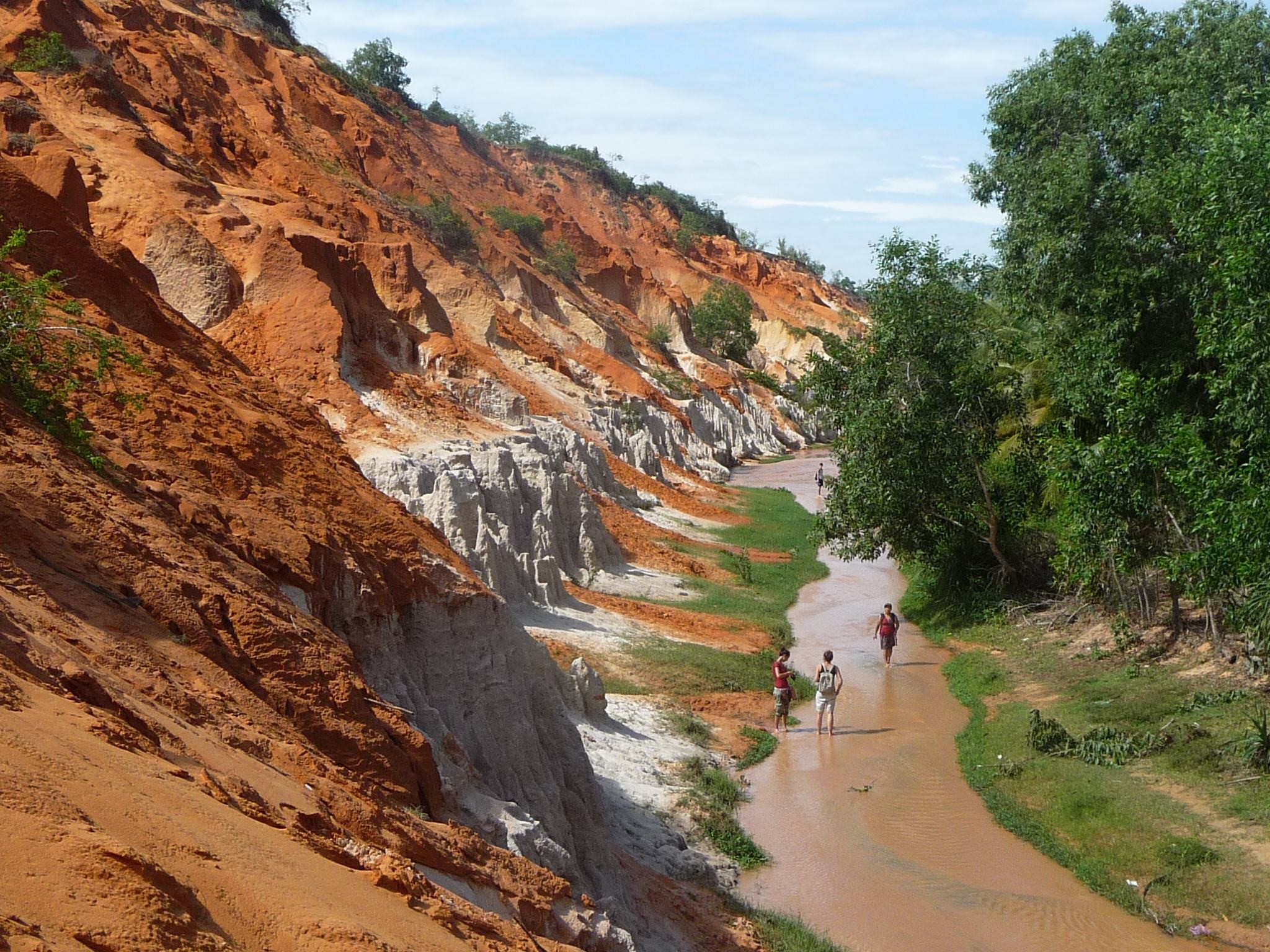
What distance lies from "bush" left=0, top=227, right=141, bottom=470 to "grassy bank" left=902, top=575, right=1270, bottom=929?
11176mm

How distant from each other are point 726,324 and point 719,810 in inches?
2782

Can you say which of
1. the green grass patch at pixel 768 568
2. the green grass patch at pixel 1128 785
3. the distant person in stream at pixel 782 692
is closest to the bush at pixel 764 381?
the green grass patch at pixel 768 568

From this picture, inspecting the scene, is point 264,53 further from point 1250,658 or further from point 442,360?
point 1250,658

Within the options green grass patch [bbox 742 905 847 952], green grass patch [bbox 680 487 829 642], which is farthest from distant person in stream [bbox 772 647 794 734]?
green grass patch [bbox 742 905 847 952]

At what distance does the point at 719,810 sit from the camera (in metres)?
14.9

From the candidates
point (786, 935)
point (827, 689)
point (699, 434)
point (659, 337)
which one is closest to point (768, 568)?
point (827, 689)

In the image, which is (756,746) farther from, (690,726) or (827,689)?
(827,689)

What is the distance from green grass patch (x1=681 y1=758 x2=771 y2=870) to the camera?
14.0 meters

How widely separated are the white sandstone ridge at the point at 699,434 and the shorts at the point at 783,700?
25.6 meters

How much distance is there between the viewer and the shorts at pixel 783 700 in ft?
60.4

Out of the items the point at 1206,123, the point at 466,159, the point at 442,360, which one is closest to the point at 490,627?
the point at 1206,123

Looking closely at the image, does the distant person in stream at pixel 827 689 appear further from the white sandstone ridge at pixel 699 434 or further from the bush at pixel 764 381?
A: the bush at pixel 764 381

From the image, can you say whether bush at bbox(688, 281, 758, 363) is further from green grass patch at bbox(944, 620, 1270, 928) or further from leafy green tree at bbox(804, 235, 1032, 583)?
green grass patch at bbox(944, 620, 1270, 928)

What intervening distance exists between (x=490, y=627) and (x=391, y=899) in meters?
5.97
